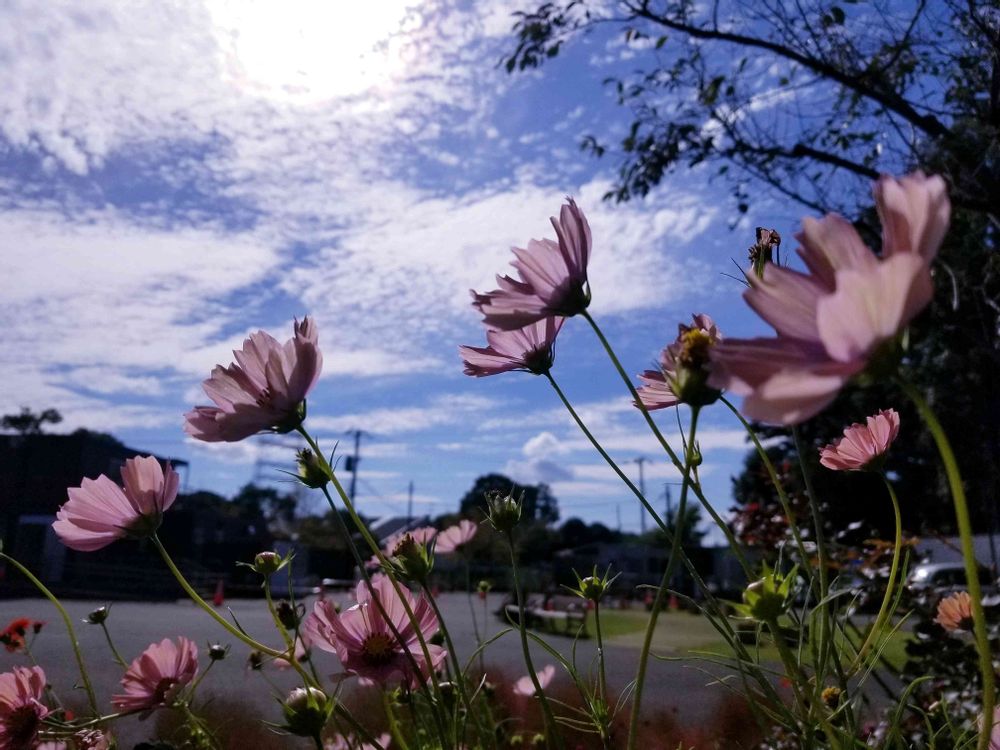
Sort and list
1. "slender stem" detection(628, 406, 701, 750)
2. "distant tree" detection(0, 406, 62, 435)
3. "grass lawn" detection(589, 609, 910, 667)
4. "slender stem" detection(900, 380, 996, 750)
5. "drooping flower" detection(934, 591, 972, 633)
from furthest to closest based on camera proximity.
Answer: "distant tree" detection(0, 406, 62, 435) < "grass lawn" detection(589, 609, 910, 667) < "drooping flower" detection(934, 591, 972, 633) < "slender stem" detection(628, 406, 701, 750) < "slender stem" detection(900, 380, 996, 750)

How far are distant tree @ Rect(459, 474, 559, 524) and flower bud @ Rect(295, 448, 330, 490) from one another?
118 millimetres

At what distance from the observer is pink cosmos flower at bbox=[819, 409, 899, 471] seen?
1.69ft

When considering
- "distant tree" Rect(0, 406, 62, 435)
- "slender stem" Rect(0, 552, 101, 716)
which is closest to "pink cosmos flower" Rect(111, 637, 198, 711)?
"slender stem" Rect(0, 552, 101, 716)

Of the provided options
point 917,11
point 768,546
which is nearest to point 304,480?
point 768,546

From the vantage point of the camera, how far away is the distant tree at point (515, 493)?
1.98 feet

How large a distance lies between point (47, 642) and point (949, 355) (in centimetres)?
577

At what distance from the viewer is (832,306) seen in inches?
8.9

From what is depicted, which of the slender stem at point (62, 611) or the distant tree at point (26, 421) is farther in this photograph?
the distant tree at point (26, 421)

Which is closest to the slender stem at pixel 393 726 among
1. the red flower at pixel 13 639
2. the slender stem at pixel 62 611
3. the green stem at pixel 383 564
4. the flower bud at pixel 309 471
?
the green stem at pixel 383 564

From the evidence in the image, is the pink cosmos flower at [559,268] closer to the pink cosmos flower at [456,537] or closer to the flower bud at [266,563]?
the flower bud at [266,563]

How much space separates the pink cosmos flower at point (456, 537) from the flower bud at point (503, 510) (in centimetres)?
61

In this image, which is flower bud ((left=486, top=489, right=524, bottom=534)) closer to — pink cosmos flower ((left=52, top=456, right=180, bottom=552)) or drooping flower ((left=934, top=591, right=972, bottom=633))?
pink cosmos flower ((left=52, top=456, right=180, bottom=552))

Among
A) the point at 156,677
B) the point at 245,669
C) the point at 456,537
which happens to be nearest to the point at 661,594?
the point at 156,677

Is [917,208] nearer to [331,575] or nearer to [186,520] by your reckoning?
[331,575]
